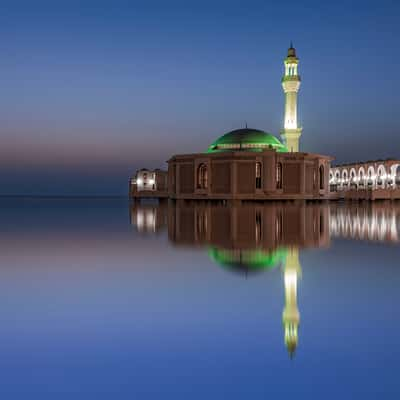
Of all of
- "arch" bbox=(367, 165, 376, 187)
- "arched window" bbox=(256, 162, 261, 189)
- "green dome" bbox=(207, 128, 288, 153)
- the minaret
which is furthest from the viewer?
"arch" bbox=(367, 165, 376, 187)

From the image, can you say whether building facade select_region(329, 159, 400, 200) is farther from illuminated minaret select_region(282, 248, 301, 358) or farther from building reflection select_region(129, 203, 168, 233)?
illuminated minaret select_region(282, 248, 301, 358)

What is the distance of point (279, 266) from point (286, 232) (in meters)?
6.00

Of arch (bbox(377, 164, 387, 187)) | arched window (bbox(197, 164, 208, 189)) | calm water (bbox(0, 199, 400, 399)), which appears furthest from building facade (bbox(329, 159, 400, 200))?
calm water (bbox(0, 199, 400, 399))

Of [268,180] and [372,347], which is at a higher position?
[268,180]

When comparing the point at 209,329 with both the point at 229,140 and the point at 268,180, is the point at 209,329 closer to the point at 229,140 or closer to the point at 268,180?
the point at 268,180

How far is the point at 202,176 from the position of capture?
1986 inches

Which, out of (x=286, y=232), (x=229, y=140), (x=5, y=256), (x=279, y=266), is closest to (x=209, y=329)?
(x=279, y=266)

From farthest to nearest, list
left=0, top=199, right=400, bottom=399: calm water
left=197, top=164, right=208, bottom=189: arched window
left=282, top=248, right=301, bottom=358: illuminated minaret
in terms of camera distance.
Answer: left=197, top=164, right=208, bottom=189: arched window → left=282, top=248, right=301, bottom=358: illuminated minaret → left=0, top=199, right=400, bottom=399: calm water

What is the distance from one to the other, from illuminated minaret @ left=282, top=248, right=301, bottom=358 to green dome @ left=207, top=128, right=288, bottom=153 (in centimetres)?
4162

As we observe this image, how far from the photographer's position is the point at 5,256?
9773 mm

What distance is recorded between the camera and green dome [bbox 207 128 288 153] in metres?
50.4

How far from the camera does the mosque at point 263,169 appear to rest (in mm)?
45281

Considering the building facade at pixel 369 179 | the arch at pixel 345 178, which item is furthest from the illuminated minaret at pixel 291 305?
the arch at pixel 345 178

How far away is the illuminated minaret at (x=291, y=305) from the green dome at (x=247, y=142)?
41.6 m
